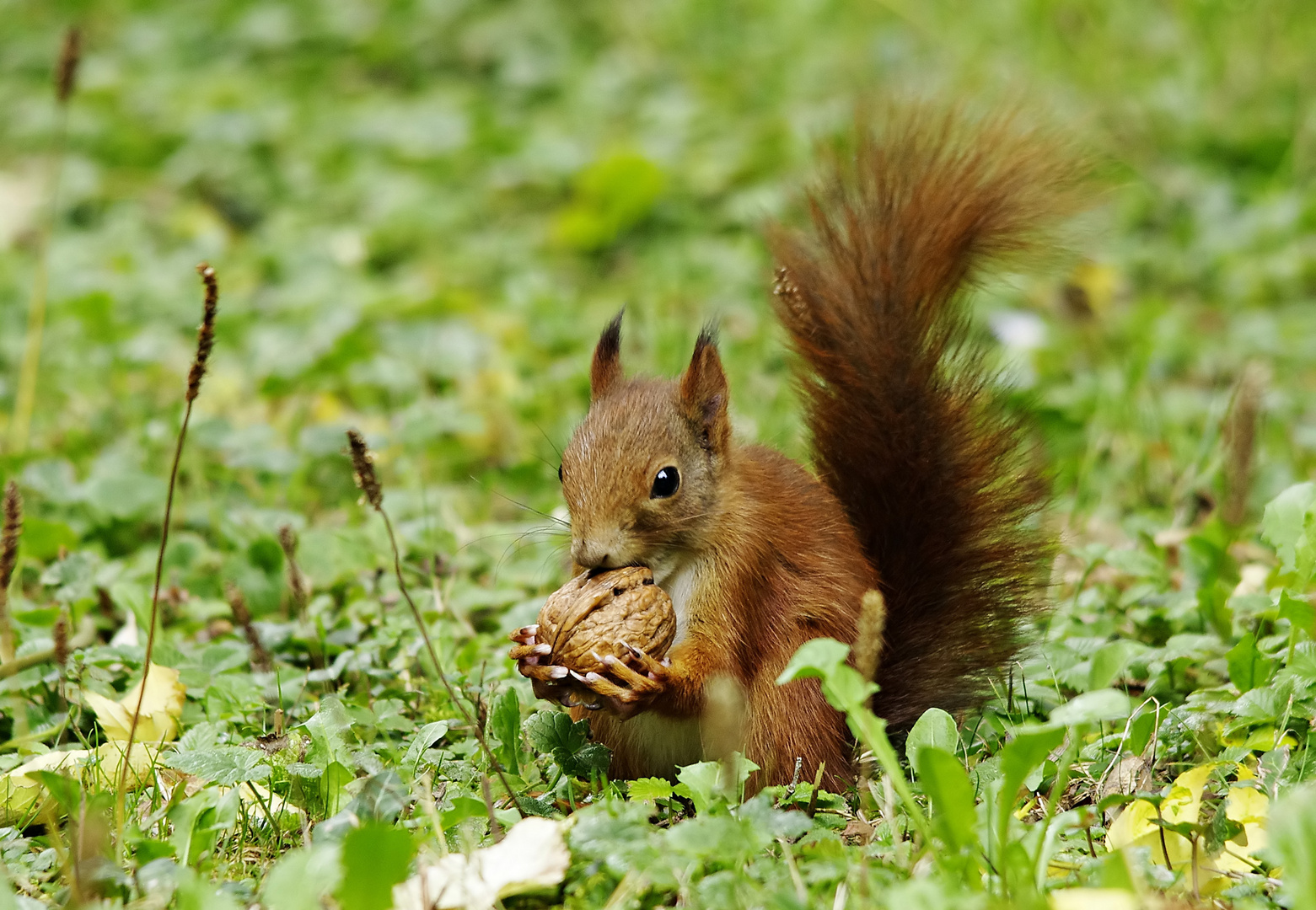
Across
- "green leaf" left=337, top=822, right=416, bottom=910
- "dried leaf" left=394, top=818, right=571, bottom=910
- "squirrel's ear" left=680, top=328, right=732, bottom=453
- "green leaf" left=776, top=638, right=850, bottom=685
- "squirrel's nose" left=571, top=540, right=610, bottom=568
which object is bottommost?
"dried leaf" left=394, top=818, right=571, bottom=910

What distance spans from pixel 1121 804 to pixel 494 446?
1579 mm

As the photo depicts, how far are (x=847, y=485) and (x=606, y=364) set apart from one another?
334 mm

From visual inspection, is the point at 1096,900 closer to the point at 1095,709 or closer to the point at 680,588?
the point at 1095,709

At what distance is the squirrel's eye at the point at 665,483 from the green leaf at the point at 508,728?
0.28m

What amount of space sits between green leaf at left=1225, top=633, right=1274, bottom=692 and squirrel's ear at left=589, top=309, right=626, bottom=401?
796 millimetres

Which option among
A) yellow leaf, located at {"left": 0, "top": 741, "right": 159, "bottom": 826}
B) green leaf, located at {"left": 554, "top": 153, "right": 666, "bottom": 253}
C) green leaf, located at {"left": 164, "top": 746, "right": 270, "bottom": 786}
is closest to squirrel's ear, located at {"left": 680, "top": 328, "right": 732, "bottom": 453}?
green leaf, located at {"left": 164, "top": 746, "right": 270, "bottom": 786}

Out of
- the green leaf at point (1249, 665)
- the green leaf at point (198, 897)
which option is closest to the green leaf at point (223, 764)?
the green leaf at point (198, 897)

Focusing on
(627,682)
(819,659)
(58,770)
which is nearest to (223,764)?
(58,770)

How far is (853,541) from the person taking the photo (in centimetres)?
172

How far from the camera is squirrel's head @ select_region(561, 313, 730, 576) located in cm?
163

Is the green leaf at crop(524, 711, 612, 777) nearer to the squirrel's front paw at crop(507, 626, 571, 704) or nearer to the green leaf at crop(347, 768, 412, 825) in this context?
the squirrel's front paw at crop(507, 626, 571, 704)

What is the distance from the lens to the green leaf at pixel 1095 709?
3.87ft

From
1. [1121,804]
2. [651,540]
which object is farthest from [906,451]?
[1121,804]

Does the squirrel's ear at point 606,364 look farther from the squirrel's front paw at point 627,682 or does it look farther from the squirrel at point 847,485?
the squirrel's front paw at point 627,682
